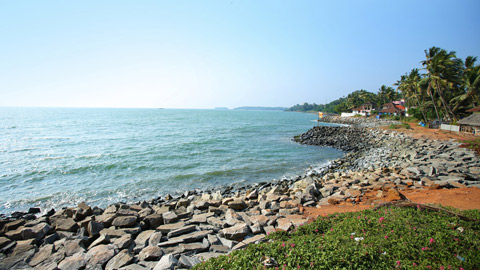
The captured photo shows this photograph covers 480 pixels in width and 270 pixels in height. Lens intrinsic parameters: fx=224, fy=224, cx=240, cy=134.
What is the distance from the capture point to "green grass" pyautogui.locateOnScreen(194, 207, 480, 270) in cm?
440

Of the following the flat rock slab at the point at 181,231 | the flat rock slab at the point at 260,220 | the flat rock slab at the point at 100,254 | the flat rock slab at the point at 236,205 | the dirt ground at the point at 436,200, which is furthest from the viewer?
the flat rock slab at the point at 236,205

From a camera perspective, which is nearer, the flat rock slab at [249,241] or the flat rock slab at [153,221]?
the flat rock slab at [249,241]

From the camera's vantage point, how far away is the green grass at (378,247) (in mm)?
4398

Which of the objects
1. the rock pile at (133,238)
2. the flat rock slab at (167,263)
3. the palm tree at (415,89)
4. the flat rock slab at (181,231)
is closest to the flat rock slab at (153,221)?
the rock pile at (133,238)

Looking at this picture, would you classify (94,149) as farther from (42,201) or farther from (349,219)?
(349,219)

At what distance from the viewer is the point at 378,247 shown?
494cm

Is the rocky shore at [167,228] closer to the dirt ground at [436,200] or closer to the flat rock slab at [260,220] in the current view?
the flat rock slab at [260,220]

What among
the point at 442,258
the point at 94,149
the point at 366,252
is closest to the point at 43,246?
the point at 366,252

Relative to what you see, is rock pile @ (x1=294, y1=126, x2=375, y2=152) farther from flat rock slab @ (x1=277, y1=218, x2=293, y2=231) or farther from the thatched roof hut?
flat rock slab @ (x1=277, y1=218, x2=293, y2=231)

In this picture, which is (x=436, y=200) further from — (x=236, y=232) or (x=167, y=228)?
(x=167, y=228)

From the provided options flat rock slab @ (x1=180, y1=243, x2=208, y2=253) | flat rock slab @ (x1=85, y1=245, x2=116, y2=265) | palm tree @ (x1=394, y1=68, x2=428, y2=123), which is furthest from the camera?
palm tree @ (x1=394, y1=68, x2=428, y2=123)

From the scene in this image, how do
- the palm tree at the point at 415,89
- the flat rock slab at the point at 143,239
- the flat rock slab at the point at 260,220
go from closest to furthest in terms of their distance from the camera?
the flat rock slab at the point at 143,239, the flat rock slab at the point at 260,220, the palm tree at the point at 415,89

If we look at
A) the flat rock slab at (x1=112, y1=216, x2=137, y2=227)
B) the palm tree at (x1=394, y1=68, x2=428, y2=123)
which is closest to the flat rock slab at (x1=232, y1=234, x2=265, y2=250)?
the flat rock slab at (x1=112, y1=216, x2=137, y2=227)

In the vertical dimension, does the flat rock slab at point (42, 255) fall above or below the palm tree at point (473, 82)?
below
